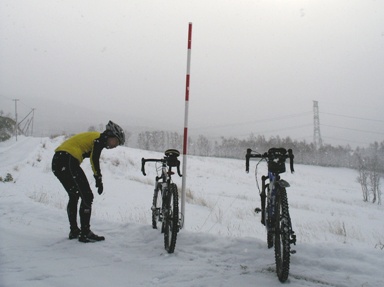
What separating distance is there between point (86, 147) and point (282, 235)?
3.29 m

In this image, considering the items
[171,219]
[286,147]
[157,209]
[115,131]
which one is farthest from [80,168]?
[286,147]

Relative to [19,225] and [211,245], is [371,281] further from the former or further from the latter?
[19,225]

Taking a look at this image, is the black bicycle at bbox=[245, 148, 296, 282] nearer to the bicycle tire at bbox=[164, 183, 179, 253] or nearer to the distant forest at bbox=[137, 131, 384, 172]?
the bicycle tire at bbox=[164, 183, 179, 253]

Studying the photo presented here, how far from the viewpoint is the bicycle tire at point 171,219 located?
13.5 feet

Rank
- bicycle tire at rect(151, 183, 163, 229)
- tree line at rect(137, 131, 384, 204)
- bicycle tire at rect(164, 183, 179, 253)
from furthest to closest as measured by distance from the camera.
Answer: tree line at rect(137, 131, 384, 204), bicycle tire at rect(151, 183, 163, 229), bicycle tire at rect(164, 183, 179, 253)

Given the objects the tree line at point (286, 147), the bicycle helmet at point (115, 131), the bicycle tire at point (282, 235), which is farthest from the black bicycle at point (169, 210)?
the tree line at point (286, 147)

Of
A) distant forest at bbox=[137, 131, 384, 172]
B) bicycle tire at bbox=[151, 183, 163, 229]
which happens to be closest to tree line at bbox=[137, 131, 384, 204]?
distant forest at bbox=[137, 131, 384, 172]

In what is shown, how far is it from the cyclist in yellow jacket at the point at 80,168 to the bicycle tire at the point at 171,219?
1083 millimetres

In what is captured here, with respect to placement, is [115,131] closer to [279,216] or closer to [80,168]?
[80,168]

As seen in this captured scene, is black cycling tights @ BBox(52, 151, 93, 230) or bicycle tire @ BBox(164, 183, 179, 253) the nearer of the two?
bicycle tire @ BBox(164, 183, 179, 253)

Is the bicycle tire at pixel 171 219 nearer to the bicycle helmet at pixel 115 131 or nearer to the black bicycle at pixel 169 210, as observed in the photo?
the black bicycle at pixel 169 210

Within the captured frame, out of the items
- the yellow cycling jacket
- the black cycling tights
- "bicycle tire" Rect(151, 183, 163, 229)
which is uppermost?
the yellow cycling jacket

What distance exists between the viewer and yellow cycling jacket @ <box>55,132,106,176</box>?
15.5 ft

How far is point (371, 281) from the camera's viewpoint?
3.10 metres
